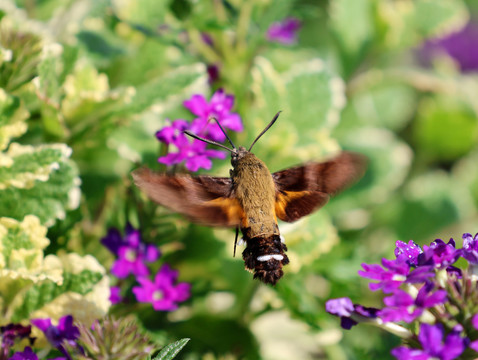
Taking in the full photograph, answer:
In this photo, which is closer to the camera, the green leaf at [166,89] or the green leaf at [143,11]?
the green leaf at [166,89]

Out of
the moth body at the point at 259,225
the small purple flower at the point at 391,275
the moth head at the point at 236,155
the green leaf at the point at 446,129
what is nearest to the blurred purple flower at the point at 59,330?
the moth body at the point at 259,225

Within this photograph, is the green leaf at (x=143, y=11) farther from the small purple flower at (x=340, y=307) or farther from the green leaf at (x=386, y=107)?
the small purple flower at (x=340, y=307)

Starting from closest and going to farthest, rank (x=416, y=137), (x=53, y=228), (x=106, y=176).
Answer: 1. (x=53, y=228)
2. (x=106, y=176)
3. (x=416, y=137)

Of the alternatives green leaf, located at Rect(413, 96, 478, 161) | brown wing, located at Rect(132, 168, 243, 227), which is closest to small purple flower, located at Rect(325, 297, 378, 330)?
brown wing, located at Rect(132, 168, 243, 227)

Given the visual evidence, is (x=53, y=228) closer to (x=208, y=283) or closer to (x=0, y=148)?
(x=0, y=148)

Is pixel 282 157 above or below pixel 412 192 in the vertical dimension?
below

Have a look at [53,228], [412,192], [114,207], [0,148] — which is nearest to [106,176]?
[114,207]

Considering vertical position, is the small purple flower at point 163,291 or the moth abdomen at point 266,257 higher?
the moth abdomen at point 266,257
